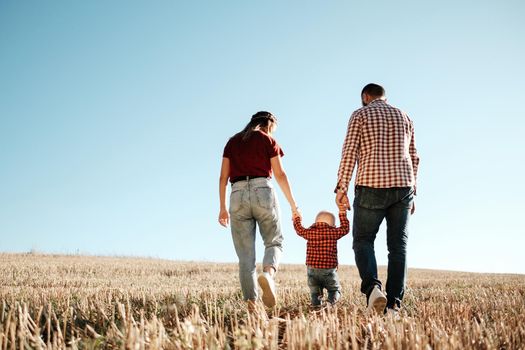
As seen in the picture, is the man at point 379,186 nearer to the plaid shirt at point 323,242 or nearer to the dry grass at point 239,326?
the dry grass at point 239,326

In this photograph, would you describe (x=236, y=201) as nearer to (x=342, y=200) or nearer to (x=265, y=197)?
(x=265, y=197)

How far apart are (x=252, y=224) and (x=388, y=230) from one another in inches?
62.4

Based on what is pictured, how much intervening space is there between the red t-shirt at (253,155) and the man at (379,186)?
89 cm

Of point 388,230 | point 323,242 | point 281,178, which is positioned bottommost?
point 323,242

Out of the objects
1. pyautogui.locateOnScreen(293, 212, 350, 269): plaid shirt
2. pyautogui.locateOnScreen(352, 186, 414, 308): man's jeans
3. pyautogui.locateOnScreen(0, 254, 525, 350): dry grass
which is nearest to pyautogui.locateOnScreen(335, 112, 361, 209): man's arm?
pyautogui.locateOnScreen(352, 186, 414, 308): man's jeans

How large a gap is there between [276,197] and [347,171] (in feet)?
3.05

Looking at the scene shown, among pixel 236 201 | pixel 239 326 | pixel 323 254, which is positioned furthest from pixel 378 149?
pixel 239 326

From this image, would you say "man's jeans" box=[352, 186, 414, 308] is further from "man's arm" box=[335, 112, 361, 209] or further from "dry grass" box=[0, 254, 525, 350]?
"dry grass" box=[0, 254, 525, 350]

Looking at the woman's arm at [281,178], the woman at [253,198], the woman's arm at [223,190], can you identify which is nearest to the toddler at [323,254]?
the woman's arm at [281,178]

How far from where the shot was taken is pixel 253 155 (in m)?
4.68

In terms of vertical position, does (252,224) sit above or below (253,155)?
below

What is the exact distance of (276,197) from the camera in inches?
187

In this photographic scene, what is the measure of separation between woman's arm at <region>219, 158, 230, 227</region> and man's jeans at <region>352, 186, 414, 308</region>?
1710mm

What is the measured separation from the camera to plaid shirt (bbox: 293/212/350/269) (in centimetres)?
507
